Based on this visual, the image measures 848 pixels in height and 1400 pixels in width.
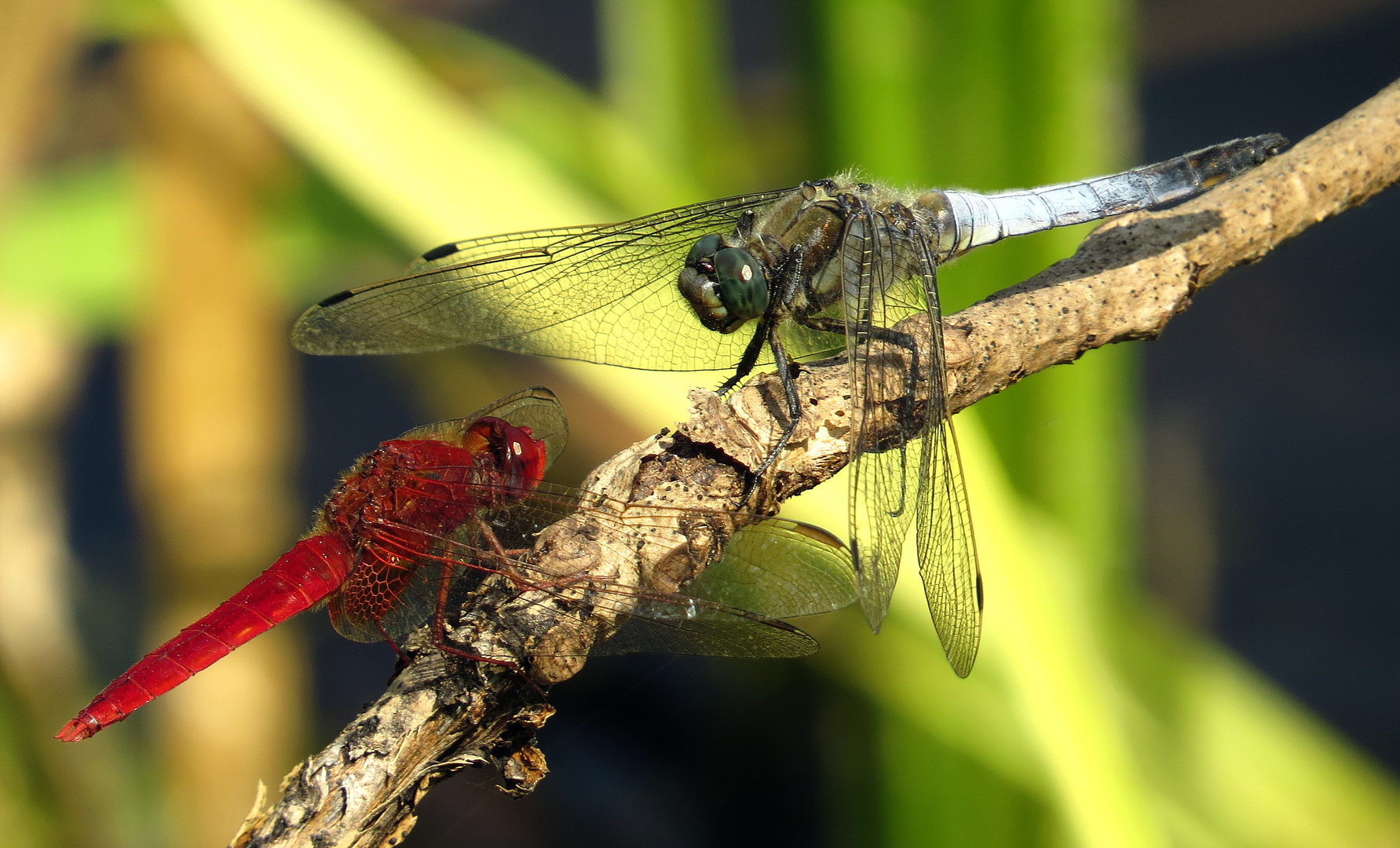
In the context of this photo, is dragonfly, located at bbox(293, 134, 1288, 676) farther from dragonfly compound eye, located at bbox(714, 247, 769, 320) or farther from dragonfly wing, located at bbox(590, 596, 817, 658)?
dragonfly wing, located at bbox(590, 596, 817, 658)

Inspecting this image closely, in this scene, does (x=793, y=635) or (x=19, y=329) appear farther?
(x=19, y=329)

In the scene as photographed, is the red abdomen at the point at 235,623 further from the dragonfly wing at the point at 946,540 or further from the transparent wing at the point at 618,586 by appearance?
the dragonfly wing at the point at 946,540

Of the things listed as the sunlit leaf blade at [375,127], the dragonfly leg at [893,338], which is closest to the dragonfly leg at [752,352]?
the dragonfly leg at [893,338]

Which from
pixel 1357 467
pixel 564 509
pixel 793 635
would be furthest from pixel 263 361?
pixel 1357 467

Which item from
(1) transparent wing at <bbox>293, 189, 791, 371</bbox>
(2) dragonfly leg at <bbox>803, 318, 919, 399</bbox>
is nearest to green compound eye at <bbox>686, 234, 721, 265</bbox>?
(1) transparent wing at <bbox>293, 189, 791, 371</bbox>

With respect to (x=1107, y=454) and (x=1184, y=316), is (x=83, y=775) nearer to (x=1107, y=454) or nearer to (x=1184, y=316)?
(x=1107, y=454)

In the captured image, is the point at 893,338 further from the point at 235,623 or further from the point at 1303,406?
the point at 1303,406

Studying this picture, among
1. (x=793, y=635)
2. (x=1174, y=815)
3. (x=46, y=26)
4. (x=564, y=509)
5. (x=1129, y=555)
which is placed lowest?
(x=1174, y=815)
